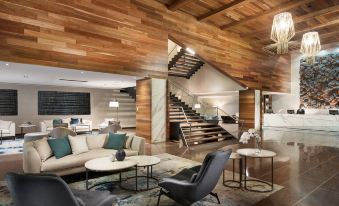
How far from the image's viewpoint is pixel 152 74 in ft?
24.6

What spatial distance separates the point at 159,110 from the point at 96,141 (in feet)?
10.5

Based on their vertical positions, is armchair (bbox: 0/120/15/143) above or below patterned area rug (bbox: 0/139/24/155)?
above

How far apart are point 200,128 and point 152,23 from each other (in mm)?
4611

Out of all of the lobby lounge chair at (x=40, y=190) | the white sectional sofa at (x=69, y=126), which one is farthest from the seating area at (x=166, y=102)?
the white sectional sofa at (x=69, y=126)

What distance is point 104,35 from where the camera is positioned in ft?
20.4

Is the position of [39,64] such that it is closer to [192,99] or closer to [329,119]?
[192,99]

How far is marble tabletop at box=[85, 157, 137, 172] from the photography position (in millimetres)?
3301

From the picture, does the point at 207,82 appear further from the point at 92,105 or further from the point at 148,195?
the point at 148,195

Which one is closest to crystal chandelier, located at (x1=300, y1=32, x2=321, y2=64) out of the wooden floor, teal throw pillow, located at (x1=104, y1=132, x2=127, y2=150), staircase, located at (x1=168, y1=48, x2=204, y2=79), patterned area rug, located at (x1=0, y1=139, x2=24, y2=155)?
the wooden floor

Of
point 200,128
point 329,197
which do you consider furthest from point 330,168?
point 200,128

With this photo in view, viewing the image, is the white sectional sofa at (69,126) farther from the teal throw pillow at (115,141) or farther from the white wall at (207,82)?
the teal throw pillow at (115,141)

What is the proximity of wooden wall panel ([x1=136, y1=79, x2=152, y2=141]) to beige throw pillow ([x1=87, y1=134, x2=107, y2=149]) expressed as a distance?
265 centimetres

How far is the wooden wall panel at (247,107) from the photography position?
1116 centimetres

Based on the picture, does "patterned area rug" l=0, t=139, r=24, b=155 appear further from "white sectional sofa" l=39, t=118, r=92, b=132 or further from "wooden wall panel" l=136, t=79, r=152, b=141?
"wooden wall panel" l=136, t=79, r=152, b=141
